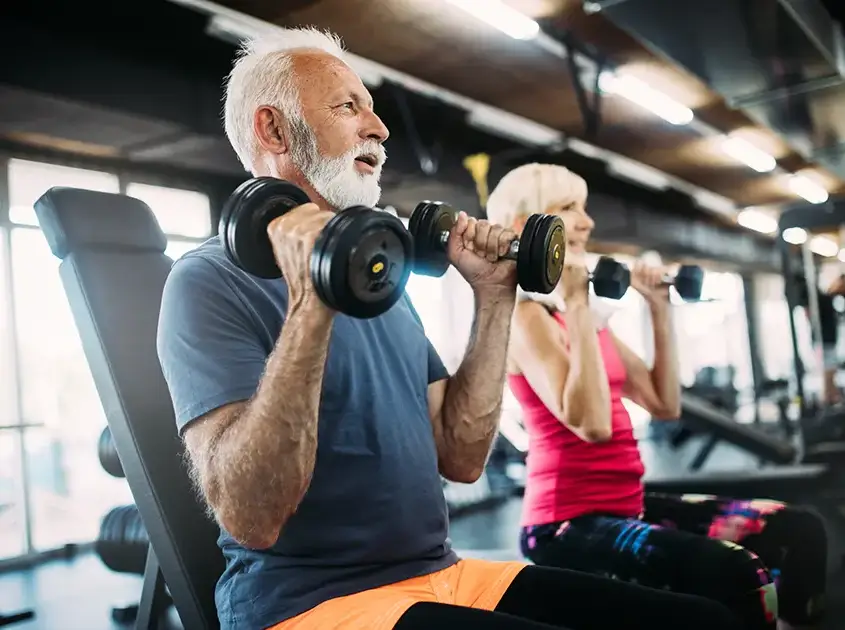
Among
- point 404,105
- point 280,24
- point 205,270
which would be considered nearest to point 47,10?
point 280,24

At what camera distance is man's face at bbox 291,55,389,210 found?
1.20 meters

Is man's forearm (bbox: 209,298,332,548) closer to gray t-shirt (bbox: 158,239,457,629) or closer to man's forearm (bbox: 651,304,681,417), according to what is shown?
gray t-shirt (bbox: 158,239,457,629)

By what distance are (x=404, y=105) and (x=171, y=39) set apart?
67.2 inches

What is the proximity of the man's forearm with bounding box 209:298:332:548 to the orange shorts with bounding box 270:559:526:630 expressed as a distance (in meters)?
0.12

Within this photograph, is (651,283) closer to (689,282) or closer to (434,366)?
(689,282)

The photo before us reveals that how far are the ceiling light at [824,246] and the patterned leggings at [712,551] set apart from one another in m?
13.5

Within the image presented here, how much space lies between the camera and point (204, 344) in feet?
3.22

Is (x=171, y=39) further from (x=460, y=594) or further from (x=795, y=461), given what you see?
(x=795, y=461)

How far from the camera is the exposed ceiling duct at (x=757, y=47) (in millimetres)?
3551

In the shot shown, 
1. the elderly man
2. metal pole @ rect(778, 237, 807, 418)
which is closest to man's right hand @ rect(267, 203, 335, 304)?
the elderly man

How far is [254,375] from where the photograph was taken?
98cm

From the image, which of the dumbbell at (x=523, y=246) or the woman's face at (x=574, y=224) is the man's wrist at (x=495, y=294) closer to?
the dumbbell at (x=523, y=246)

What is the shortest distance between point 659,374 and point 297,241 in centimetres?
134

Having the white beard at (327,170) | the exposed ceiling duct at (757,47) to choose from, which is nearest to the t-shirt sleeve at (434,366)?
the white beard at (327,170)
